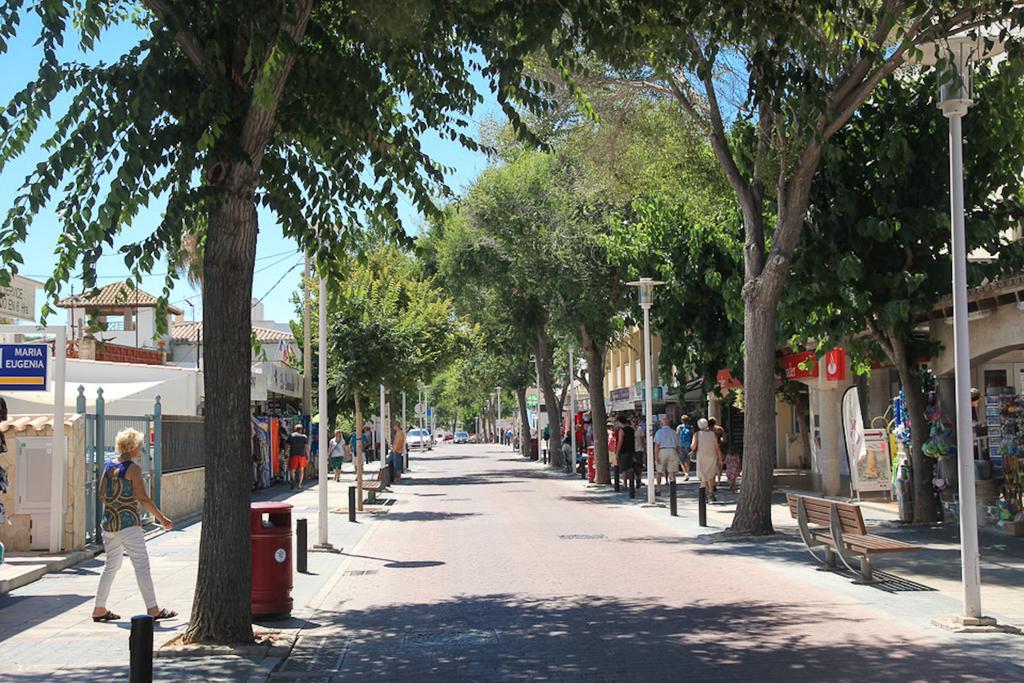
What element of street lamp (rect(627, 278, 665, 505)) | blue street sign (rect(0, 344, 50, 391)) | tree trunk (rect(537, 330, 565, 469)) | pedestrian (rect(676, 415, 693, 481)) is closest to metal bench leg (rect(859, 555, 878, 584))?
blue street sign (rect(0, 344, 50, 391))

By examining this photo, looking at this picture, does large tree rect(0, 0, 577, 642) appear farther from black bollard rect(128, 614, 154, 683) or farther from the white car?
the white car

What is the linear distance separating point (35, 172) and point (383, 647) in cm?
487

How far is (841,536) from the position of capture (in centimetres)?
1225

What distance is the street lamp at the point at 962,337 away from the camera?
9.16m

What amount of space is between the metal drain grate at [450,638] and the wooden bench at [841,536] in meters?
4.30

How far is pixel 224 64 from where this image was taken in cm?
902

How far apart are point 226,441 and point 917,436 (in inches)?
482

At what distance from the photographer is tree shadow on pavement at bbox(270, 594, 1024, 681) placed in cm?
782

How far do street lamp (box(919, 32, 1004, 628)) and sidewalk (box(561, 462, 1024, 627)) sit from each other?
531 mm

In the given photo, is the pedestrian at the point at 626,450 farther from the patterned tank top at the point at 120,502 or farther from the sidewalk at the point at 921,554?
the patterned tank top at the point at 120,502

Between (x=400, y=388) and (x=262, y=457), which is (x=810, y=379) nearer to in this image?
(x=400, y=388)

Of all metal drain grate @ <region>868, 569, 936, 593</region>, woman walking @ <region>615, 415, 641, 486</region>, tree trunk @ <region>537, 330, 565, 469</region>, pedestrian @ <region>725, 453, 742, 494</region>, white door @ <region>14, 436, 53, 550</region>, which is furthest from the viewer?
tree trunk @ <region>537, 330, 565, 469</region>

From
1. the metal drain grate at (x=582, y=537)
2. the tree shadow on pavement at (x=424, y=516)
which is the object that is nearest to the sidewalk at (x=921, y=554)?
the metal drain grate at (x=582, y=537)

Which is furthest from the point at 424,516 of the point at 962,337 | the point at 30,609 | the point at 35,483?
the point at 962,337
